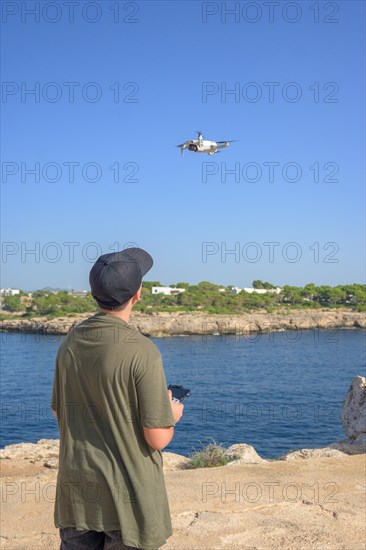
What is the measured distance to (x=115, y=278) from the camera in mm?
2742

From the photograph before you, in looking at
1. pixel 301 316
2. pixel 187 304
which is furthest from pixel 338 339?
pixel 187 304

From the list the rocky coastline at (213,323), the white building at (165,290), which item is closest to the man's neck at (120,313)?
the rocky coastline at (213,323)

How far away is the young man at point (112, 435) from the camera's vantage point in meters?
2.59

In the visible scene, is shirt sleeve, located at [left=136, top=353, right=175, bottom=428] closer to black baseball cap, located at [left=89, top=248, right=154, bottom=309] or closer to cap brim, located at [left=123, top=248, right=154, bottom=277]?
black baseball cap, located at [left=89, top=248, right=154, bottom=309]

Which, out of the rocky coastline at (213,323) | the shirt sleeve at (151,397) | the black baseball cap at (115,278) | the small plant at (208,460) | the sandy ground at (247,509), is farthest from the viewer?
the rocky coastline at (213,323)

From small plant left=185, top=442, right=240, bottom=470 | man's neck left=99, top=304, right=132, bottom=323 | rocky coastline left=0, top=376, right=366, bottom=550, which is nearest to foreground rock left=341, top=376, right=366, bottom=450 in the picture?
small plant left=185, top=442, right=240, bottom=470

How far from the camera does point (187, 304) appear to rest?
335 feet

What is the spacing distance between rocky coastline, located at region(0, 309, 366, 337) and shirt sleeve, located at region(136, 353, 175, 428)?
68886 mm

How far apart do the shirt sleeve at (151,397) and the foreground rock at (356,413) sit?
10.2 meters

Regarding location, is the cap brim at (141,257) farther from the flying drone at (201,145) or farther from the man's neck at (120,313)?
Result: the flying drone at (201,145)

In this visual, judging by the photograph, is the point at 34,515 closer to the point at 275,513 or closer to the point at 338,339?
the point at 275,513

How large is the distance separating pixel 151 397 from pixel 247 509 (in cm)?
389

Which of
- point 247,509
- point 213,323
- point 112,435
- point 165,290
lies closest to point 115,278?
point 112,435

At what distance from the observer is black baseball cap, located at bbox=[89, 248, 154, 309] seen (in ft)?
9.00
